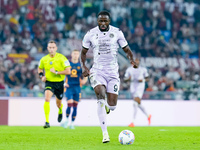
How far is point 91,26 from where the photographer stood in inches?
901

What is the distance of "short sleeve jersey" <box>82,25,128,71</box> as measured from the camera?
7675 millimetres

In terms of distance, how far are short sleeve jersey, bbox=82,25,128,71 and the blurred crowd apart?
34.4 ft

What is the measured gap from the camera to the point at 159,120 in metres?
16.3

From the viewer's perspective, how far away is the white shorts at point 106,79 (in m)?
7.67

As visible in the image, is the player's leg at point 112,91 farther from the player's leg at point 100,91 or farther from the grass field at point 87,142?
the grass field at point 87,142

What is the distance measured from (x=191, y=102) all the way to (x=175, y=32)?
8033 mm

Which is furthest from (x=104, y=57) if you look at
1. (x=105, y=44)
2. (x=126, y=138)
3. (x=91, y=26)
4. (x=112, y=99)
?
(x=91, y=26)

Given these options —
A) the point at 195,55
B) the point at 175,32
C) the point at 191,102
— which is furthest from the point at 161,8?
the point at 191,102

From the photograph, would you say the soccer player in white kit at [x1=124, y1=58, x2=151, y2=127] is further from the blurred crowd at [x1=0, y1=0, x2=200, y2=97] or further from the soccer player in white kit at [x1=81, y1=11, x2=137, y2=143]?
the soccer player in white kit at [x1=81, y1=11, x2=137, y2=143]

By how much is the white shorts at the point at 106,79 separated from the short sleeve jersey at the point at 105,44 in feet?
0.32

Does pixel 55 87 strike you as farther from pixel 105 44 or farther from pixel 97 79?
pixel 105 44

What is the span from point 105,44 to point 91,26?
15358 mm

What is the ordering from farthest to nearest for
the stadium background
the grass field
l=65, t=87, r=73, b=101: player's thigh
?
the stadium background
l=65, t=87, r=73, b=101: player's thigh
the grass field

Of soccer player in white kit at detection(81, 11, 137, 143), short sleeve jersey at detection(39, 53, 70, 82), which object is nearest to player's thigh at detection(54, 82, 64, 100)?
short sleeve jersey at detection(39, 53, 70, 82)
